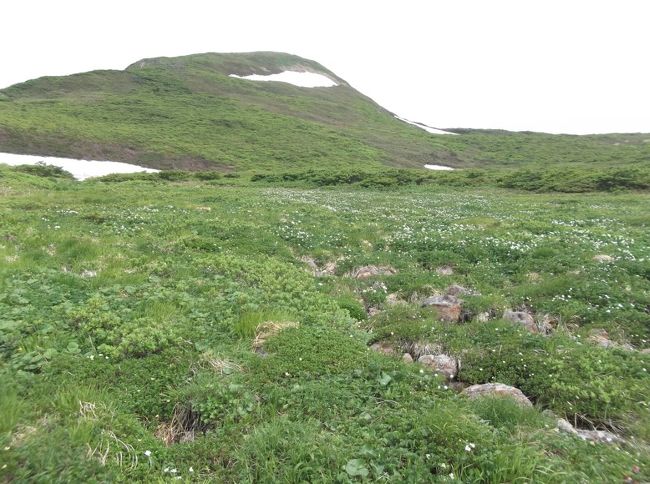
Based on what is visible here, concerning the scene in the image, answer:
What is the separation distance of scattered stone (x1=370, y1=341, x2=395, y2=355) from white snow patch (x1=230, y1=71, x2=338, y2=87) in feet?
584

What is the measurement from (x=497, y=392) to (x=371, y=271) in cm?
795

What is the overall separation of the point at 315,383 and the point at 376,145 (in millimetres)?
117395

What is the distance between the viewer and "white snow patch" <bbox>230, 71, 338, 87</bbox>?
580ft

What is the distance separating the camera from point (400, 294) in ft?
41.4

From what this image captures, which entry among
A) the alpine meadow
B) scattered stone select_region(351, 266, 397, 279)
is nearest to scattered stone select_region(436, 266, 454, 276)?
the alpine meadow

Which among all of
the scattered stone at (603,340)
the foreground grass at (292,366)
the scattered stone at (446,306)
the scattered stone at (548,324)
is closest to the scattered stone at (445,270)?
the foreground grass at (292,366)

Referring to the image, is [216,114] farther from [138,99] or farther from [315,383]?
[315,383]

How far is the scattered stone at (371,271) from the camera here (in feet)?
46.9

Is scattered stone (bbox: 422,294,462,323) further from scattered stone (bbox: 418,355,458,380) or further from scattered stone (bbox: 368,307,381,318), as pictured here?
scattered stone (bbox: 418,355,458,380)

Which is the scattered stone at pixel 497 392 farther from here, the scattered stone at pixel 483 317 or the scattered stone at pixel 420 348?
the scattered stone at pixel 483 317

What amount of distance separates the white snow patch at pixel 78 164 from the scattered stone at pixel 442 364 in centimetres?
6287

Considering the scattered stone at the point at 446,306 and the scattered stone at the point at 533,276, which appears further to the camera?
A: the scattered stone at the point at 533,276

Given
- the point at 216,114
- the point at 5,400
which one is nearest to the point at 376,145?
the point at 216,114

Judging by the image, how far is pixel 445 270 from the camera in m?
15.0
